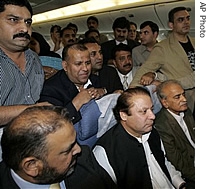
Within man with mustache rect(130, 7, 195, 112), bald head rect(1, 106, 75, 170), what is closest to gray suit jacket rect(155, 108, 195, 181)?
man with mustache rect(130, 7, 195, 112)

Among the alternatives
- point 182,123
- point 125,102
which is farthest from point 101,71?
point 125,102

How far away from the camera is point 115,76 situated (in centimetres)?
335

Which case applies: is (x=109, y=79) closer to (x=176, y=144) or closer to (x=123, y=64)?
(x=123, y=64)

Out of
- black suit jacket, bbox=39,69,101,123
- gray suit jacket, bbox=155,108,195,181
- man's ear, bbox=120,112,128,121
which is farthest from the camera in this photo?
gray suit jacket, bbox=155,108,195,181

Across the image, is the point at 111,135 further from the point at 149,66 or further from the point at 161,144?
the point at 149,66

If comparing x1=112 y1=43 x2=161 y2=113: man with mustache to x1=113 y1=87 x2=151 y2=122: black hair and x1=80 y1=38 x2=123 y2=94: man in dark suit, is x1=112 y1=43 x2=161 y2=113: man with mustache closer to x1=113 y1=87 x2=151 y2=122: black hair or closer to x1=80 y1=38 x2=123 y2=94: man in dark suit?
x1=80 y1=38 x2=123 y2=94: man in dark suit

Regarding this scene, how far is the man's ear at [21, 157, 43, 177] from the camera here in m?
1.39

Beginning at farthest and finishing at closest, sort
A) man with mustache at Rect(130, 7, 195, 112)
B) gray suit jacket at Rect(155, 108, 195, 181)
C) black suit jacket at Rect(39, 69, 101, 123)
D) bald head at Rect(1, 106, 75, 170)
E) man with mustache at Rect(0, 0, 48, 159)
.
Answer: man with mustache at Rect(130, 7, 195, 112)
gray suit jacket at Rect(155, 108, 195, 181)
black suit jacket at Rect(39, 69, 101, 123)
man with mustache at Rect(0, 0, 48, 159)
bald head at Rect(1, 106, 75, 170)

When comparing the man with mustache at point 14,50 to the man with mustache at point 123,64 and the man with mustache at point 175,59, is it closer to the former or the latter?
the man with mustache at point 175,59

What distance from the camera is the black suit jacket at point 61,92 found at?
2029mm

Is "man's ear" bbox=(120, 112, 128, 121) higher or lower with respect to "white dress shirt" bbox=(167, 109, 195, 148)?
higher

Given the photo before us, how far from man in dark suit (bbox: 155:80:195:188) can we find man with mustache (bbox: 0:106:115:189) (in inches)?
47.1

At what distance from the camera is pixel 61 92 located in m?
2.17

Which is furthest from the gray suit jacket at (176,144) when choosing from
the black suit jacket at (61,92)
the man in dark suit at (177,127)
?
the black suit jacket at (61,92)
